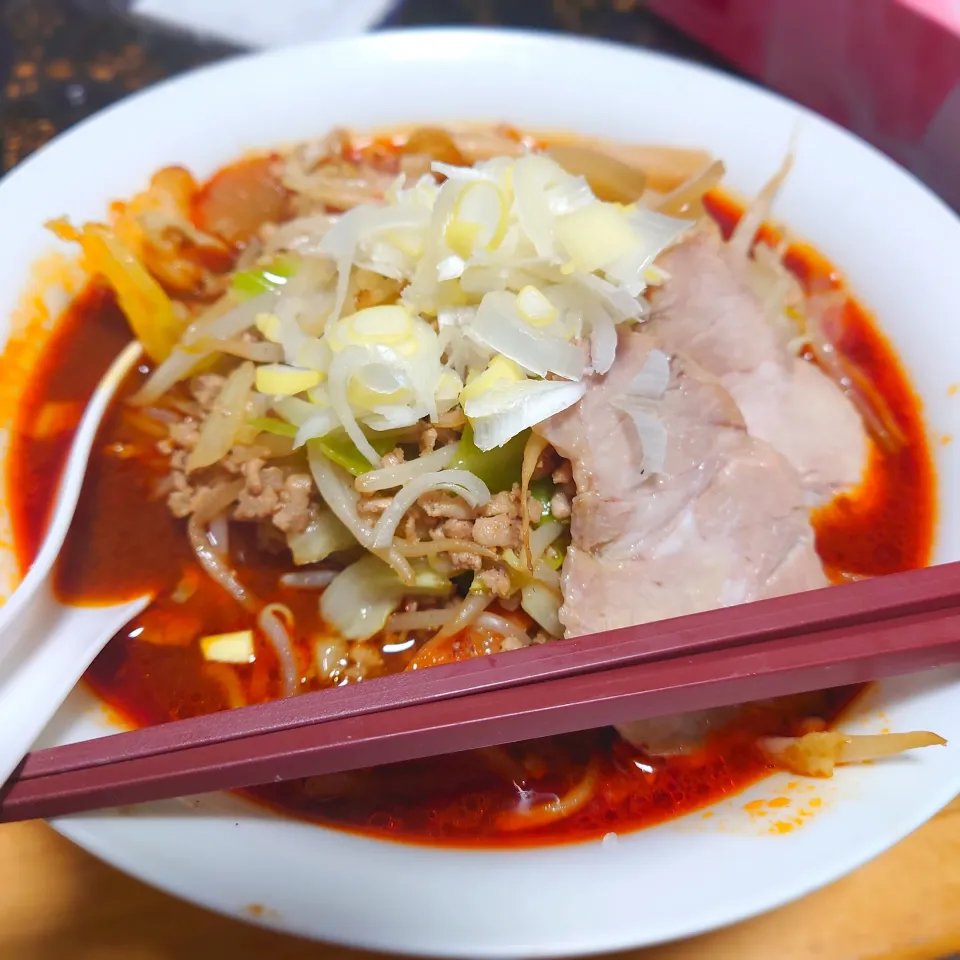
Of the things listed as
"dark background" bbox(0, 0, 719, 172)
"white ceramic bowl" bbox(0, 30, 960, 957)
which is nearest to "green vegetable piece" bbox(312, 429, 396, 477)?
"white ceramic bowl" bbox(0, 30, 960, 957)

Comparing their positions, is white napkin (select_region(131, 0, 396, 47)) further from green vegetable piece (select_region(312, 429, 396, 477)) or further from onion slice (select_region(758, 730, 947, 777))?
onion slice (select_region(758, 730, 947, 777))

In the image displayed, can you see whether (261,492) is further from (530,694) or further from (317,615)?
(530,694)

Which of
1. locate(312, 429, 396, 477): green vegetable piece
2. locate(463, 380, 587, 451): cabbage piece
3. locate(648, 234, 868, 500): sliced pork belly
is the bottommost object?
locate(312, 429, 396, 477): green vegetable piece

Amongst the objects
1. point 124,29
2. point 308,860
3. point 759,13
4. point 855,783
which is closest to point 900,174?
point 759,13

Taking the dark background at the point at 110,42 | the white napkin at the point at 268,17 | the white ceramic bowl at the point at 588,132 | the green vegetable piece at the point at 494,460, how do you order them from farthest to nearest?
the white napkin at the point at 268,17, the dark background at the point at 110,42, the green vegetable piece at the point at 494,460, the white ceramic bowl at the point at 588,132

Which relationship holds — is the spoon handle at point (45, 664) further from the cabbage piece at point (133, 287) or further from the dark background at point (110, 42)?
the dark background at point (110, 42)

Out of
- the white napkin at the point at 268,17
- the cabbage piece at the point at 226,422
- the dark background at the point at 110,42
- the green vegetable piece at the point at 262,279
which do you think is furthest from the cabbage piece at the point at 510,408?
the white napkin at the point at 268,17
